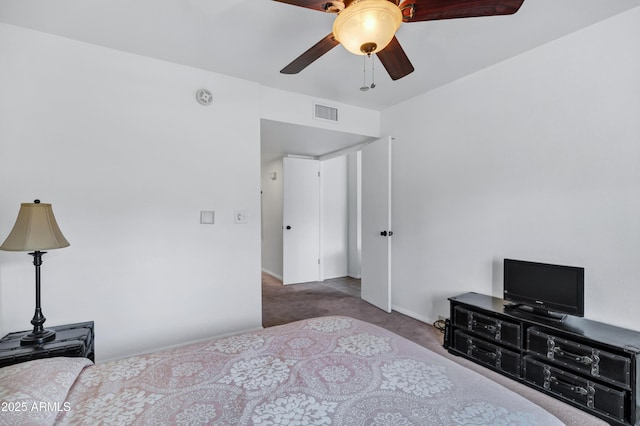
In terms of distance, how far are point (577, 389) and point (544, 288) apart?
63 cm

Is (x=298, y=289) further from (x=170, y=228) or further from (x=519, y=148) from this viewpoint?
(x=519, y=148)

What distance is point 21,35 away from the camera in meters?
2.10

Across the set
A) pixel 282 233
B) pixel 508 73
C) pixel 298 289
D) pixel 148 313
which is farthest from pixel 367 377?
pixel 282 233

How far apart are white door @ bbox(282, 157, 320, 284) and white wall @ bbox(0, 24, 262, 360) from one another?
2.05 m

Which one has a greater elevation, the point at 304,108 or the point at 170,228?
the point at 304,108

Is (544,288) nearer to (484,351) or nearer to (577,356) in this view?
(577,356)

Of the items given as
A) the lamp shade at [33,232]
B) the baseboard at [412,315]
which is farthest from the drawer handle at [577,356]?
the lamp shade at [33,232]

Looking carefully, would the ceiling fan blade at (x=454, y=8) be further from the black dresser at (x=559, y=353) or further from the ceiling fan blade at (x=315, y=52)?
the black dresser at (x=559, y=353)

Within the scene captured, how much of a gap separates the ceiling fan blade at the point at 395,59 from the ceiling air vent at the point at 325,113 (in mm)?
1570

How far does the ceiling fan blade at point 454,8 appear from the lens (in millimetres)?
1300

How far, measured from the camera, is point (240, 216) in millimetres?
2861

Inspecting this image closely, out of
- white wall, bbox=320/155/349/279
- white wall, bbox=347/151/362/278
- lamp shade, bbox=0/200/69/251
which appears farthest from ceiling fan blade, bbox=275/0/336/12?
white wall, bbox=347/151/362/278

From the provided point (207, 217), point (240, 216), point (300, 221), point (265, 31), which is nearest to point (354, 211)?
point (300, 221)

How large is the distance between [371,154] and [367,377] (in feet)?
9.77
